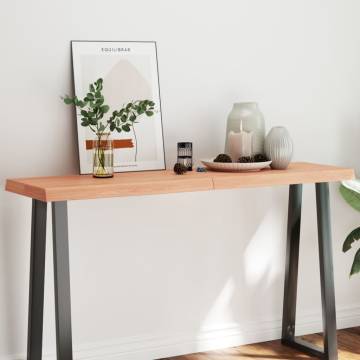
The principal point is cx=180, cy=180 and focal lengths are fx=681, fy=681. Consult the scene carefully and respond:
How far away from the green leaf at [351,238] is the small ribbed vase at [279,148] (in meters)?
0.65

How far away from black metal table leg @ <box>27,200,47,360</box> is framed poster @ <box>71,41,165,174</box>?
36cm

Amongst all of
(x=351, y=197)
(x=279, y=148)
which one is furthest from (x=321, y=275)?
(x=279, y=148)

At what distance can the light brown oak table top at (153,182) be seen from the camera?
7.89 feet

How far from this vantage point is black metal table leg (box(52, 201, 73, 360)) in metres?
2.44

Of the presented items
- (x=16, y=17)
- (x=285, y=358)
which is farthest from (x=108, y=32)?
(x=285, y=358)

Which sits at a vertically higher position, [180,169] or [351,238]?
[180,169]

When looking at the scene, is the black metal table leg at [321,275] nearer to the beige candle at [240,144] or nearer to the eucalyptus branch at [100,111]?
the beige candle at [240,144]

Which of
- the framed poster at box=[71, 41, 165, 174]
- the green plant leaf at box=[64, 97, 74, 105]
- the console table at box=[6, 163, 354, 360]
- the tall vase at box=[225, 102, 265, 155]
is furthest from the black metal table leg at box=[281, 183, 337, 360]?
the green plant leaf at box=[64, 97, 74, 105]

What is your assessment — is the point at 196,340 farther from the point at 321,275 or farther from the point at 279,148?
the point at 279,148

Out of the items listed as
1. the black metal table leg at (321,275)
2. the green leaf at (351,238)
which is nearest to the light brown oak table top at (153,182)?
the black metal table leg at (321,275)

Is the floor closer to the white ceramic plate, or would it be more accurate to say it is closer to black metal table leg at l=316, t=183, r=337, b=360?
black metal table leg at l=316, t=183, r=337, b=360

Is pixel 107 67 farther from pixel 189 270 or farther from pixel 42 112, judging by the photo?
pixel 189 270

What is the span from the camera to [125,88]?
298 cm

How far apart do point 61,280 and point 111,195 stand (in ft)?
1.16
